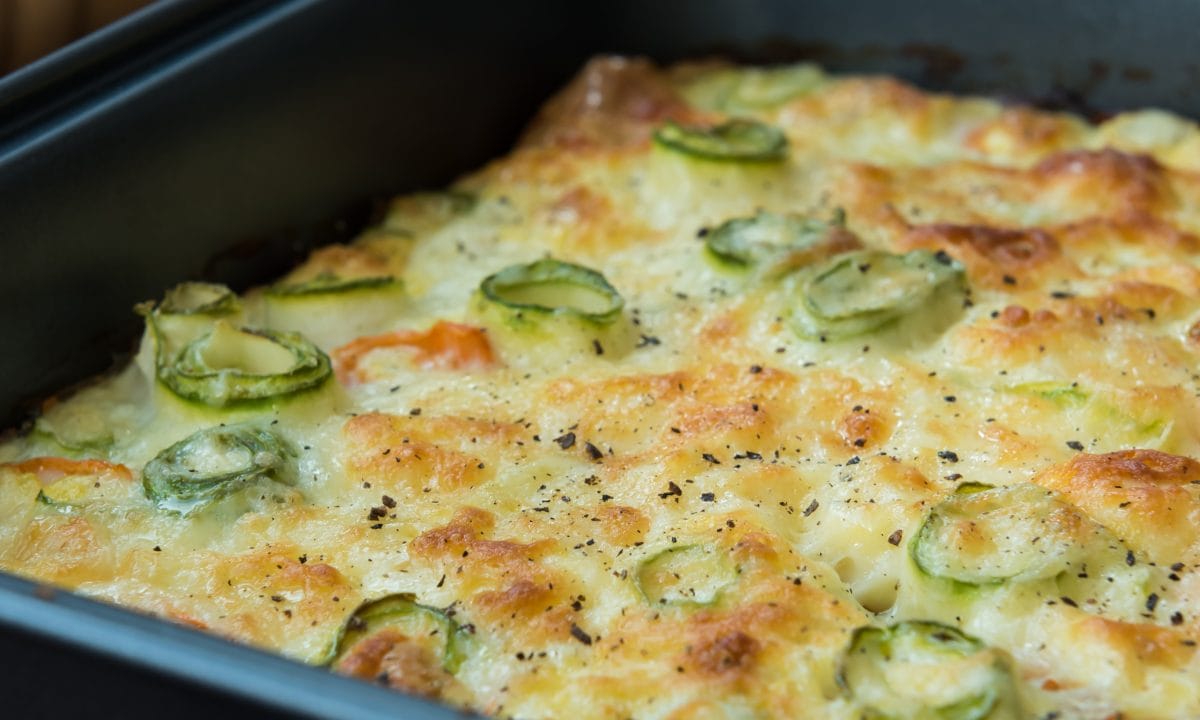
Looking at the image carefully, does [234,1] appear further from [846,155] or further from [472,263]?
[846,155]

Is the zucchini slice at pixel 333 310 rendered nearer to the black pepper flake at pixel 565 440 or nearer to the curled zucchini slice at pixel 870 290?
the black pepper flake at pixel 565 440

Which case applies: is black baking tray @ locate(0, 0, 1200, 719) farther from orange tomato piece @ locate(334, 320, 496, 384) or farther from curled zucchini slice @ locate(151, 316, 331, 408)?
orange tomato piece @ locate(334, 320, 496, 384)

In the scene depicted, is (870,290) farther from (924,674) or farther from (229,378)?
(229,378)

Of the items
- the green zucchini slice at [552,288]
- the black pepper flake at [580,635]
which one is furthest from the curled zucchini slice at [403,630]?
the green zucchini slice at [552,288]

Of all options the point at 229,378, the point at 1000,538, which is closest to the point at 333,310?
the point at 229,378

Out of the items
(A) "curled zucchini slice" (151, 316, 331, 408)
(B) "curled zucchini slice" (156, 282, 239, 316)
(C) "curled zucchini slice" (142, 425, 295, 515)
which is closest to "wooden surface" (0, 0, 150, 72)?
(B) "curled zucchini slice" (156, 282, 239, 316)

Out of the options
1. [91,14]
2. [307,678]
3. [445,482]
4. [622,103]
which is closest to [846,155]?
[622,103]
